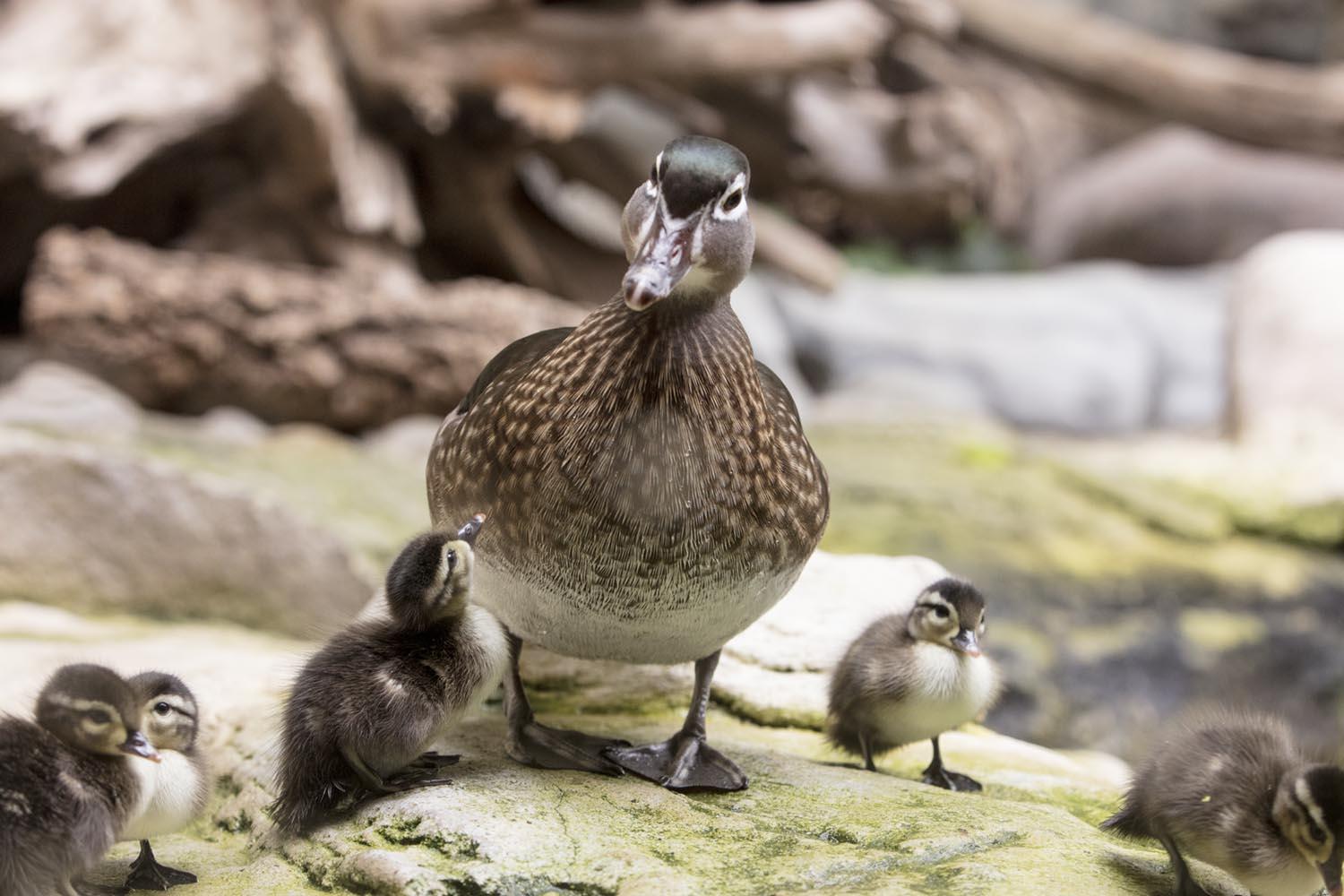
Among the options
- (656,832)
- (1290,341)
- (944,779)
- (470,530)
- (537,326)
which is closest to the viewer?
(656,832)

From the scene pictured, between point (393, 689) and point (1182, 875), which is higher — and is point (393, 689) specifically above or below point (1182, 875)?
above

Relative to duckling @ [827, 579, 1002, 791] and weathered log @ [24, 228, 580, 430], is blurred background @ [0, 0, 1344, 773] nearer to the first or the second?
weathered log @ [24, 228, 580, 430]

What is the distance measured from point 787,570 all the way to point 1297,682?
478cm

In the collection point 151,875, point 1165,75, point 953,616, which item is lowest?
point 151,875

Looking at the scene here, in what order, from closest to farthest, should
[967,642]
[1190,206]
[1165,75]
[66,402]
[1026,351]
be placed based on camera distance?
[967,642], [66,402], [1165,75], [1026,351], [1190,206]

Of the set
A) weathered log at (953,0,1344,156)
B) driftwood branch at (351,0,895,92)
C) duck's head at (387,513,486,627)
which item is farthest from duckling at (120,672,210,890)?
weathered log at (953,0,1344,156)

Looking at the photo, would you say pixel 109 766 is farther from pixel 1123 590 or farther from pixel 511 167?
pixel 511 167

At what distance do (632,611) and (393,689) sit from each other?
0.54 m

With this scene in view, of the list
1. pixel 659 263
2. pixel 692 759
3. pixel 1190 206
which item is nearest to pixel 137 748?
pixel 692 759

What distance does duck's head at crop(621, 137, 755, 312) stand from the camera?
8.73ft

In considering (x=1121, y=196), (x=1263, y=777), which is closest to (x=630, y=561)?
(x=1263, y=777)

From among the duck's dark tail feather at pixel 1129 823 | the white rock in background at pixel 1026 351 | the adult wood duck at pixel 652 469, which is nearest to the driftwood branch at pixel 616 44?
the white rock in background at pixel 1026 351

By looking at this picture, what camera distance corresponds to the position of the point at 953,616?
137 inches

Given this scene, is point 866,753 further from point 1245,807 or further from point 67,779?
point 67,779
